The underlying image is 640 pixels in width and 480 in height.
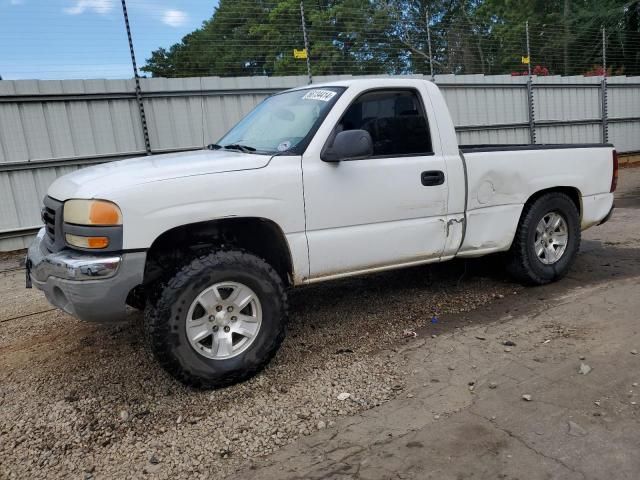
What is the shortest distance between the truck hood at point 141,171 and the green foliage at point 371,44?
26.7ft

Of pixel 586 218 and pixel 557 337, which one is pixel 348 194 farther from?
pixel 586 218

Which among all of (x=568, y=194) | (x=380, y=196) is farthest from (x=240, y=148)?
(x=568, y=194)

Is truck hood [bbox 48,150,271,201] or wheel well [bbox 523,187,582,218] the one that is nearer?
truck hood [bbox 48,150,271,201]

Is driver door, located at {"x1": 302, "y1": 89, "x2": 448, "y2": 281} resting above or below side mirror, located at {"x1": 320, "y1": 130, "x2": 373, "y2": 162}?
below

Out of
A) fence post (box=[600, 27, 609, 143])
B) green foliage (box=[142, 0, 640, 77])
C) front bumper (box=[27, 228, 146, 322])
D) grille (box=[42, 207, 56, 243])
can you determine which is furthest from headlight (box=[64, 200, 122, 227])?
fence post (box=[600, 27, 609, 143])

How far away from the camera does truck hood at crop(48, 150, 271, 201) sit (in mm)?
3104

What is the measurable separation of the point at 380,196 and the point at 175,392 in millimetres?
1945

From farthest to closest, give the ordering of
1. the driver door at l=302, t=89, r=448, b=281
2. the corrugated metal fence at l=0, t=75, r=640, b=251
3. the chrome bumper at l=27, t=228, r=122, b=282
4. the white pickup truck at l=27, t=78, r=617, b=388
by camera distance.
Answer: the corrugated metal fence at l=0, t=75, r=640, b=251, the driver door at l=302, t=89, r=448, b=281, the white pickup truck at l=27, t=78, r=617, b=388, the chrome bumper at l=27, t=228, r=122, b=282

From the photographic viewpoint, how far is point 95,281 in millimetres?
2992

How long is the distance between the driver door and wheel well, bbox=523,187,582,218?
47.7 inches

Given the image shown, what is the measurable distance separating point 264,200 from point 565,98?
15.3 meters

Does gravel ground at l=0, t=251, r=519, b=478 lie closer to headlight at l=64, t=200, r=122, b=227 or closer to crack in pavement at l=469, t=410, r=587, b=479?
crack in pavement at l=469, t=410, r=587, b=479

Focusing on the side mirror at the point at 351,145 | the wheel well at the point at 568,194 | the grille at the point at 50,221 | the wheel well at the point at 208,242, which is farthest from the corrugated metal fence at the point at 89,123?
the side mirror at the point at 351,145

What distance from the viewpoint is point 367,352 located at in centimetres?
380
